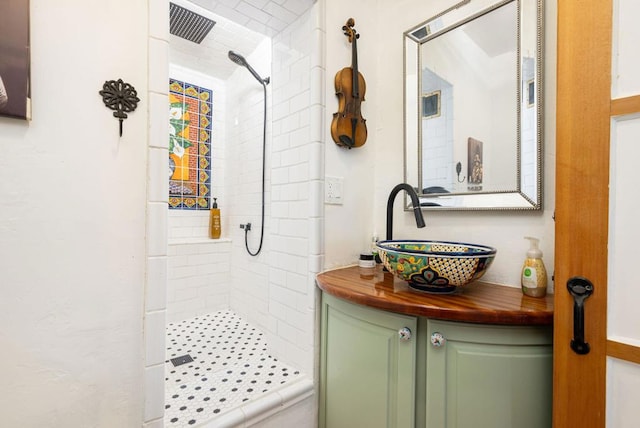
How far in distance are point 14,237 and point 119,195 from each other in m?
0.24

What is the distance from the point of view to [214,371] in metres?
1.42

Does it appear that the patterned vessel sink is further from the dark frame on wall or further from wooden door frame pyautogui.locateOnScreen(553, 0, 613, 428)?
the dark frame on wall

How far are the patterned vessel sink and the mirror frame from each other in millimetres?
299

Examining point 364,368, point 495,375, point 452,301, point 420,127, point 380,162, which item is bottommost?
point 364,368

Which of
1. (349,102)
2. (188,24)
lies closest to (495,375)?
(349,102)

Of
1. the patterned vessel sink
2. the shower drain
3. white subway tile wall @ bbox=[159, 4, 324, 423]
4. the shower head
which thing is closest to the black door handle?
the patterned vessel sink

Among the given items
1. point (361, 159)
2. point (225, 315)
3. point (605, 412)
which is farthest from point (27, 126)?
point (225, 315)

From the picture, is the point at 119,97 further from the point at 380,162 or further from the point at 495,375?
the point at 495,375

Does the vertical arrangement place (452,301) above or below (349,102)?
below

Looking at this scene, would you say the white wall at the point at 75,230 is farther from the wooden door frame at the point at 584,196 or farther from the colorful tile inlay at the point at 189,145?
the colorful tile inlay at the point at 189,145

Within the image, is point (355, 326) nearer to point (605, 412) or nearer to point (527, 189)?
point (605, 412)

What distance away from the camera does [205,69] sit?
8.05 ft

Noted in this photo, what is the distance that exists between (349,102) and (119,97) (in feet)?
3.00

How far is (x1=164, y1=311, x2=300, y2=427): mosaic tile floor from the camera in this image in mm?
1117
